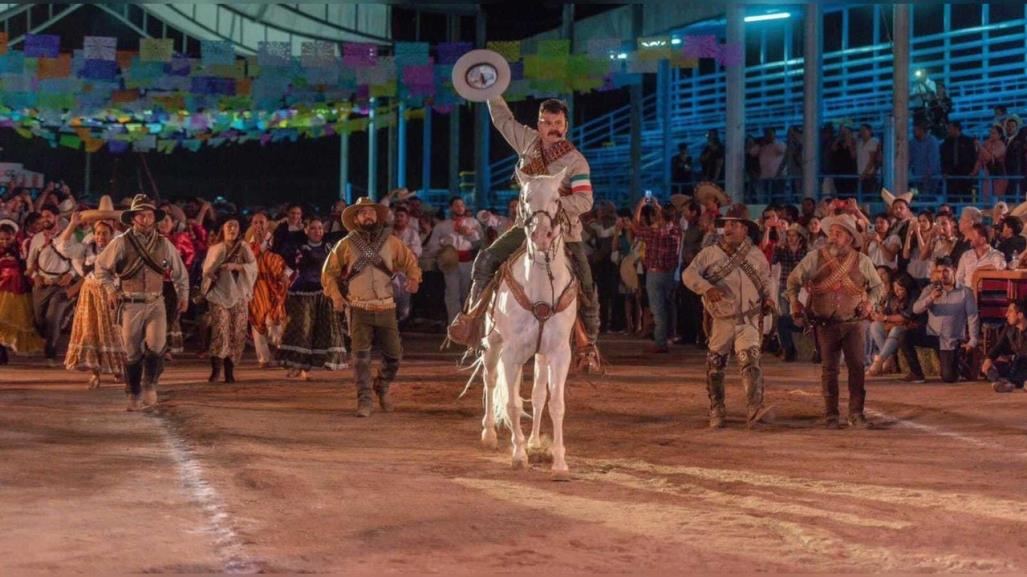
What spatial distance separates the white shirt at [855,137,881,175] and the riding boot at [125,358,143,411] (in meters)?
14.0

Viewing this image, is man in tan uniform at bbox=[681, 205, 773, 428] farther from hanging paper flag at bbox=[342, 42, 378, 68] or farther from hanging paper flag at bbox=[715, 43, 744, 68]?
hanging paper flag at bbox=[342, 42, 378, 68]

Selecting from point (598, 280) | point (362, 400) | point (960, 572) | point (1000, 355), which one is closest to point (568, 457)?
point (362, 400)

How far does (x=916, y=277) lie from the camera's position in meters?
18.3

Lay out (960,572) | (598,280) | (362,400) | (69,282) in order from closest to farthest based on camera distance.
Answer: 1. (960,572)
2. (362,400)
3. (69,282)
4. (598,280)

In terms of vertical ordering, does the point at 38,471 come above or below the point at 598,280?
below

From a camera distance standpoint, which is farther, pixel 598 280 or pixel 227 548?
pixel 598 280

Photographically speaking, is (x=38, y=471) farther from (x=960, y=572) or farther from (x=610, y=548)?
(x=960, y=572)

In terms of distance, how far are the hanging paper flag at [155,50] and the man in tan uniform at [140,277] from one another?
311 inches

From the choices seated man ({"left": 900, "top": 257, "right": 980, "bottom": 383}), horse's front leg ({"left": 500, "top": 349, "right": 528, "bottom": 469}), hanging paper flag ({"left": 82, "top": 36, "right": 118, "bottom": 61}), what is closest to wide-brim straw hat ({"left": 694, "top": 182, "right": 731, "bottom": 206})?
horse's front leg ({"left": 500, "top": 349, "right": 528, "bottom": 469})

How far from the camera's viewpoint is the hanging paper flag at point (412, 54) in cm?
2314

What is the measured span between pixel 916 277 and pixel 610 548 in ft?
35.8

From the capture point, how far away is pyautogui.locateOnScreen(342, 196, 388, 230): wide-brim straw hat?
1451 cm

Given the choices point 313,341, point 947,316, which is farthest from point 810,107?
point 313,341

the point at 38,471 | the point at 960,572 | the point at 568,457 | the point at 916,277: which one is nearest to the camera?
the point at 960,572
